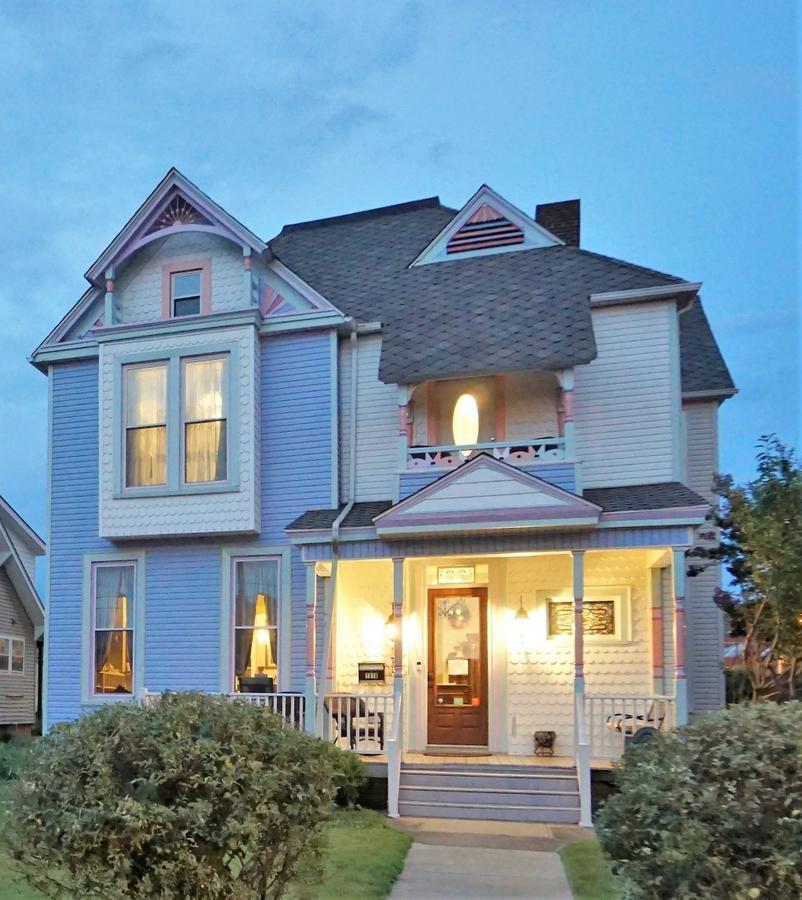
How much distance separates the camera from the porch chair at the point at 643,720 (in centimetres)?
1080

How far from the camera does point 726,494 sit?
1235 cm

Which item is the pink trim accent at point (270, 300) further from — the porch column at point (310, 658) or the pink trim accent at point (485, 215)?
the porch column at point (310, 658)

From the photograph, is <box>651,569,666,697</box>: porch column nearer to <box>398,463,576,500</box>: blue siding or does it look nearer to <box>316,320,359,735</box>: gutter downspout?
<box>398,463,576,500</box>: blue siding

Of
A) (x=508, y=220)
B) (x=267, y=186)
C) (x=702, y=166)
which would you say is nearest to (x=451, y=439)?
(x=508, y=220)

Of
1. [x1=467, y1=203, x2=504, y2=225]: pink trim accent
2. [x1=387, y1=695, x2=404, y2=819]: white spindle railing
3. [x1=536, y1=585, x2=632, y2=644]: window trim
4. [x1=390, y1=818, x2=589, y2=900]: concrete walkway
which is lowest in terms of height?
[x1=390, y1=818, x2=589, y2=900]: concrete walkway

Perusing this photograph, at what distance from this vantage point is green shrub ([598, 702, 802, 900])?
172 inches

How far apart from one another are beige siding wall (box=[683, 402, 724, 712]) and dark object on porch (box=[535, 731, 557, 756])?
229 centimetres

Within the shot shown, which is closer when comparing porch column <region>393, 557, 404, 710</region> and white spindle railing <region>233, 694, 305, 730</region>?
porch column <region>393, 557, 404, 710</region>

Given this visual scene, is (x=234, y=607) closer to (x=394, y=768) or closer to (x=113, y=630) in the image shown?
(x=113, y=630)

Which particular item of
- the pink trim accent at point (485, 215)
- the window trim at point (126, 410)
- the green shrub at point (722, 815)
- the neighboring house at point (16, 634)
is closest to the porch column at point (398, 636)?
the window trim at point (126, 410)

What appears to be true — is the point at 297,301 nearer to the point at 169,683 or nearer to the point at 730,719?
the point at 169,683

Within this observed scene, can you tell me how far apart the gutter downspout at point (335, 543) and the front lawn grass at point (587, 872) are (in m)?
3.78

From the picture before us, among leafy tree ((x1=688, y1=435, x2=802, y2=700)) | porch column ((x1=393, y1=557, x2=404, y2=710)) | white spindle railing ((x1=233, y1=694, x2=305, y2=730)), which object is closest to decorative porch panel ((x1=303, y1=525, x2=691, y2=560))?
porch column ((x1=393, y1=557, x2=404, y2=710))

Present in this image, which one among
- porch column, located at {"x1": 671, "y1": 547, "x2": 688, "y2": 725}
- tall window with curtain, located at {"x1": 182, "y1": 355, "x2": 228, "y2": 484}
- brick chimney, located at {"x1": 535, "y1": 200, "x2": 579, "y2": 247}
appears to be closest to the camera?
porch column, located at {"x1": 671, "y1": 547, "x2": 688, "y2": 725}
